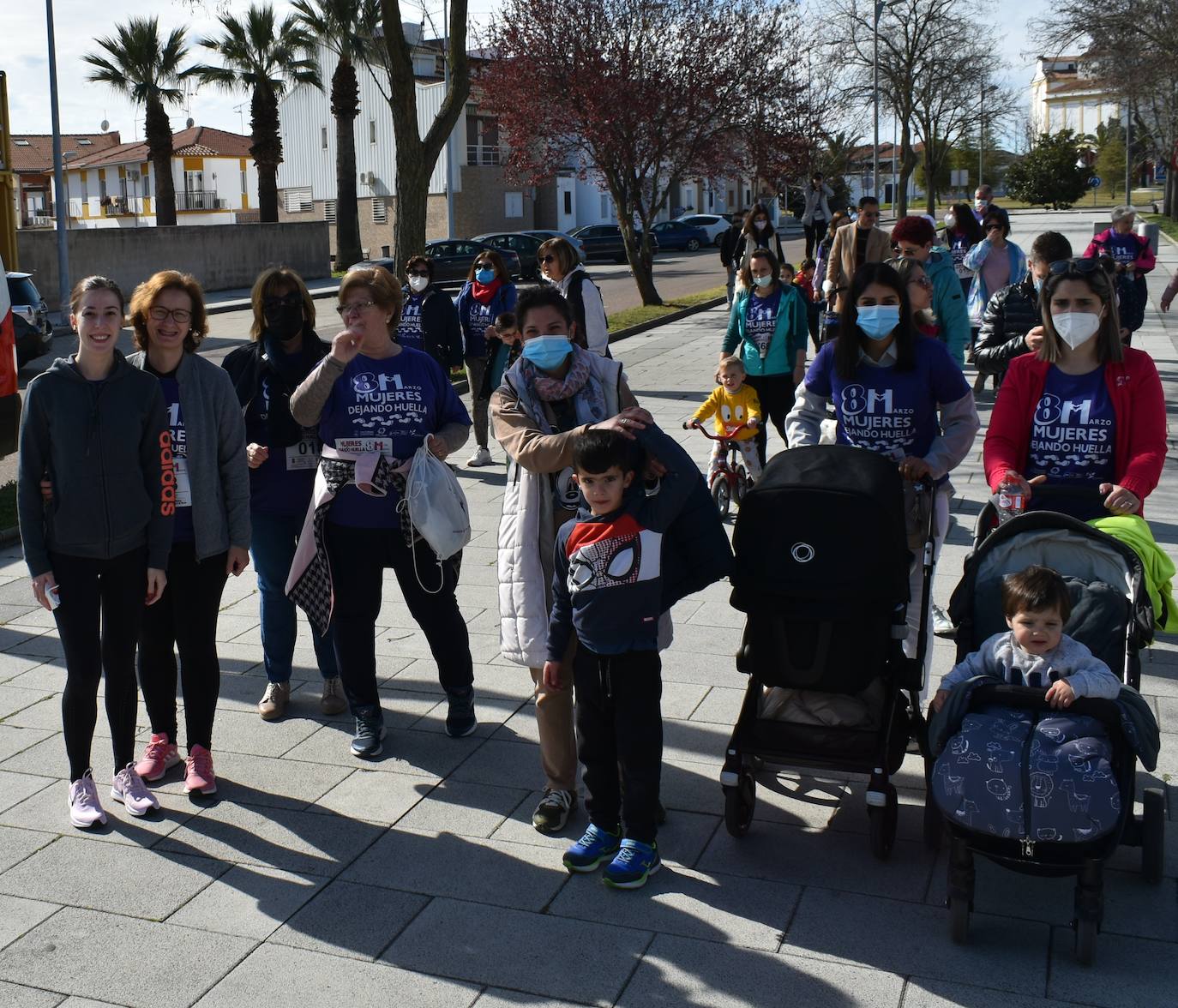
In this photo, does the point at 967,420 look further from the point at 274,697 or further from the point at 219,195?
the point at 219,195

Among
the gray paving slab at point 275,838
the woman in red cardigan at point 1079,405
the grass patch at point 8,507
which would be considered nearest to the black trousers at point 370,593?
the gray paving slab at point 275,838

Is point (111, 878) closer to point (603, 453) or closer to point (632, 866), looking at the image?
point (632, 866)

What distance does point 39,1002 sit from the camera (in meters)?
3.70

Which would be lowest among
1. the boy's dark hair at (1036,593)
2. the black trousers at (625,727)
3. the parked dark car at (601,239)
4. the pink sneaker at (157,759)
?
the pink sneaker at (157,759)

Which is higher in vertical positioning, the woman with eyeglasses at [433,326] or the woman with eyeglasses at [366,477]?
the woman with eyeglasses at [433,326]

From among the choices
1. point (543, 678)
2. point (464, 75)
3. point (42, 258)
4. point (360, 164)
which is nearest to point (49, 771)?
point (543, 678)

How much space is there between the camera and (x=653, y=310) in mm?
25062

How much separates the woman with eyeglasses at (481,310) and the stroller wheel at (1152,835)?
24.0 ft

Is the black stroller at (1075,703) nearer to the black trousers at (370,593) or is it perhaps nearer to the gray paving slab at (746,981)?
the gray paving slab at (746,981)

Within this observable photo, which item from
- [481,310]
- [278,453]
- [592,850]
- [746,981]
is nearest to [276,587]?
[278,453]

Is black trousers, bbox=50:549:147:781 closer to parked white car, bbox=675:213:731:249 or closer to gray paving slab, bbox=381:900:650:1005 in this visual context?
gray paving slab, bbox=381:900:650:1005

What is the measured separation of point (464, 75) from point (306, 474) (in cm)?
1353

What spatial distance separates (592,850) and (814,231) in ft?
80.2

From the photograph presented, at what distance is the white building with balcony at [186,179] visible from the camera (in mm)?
73062
